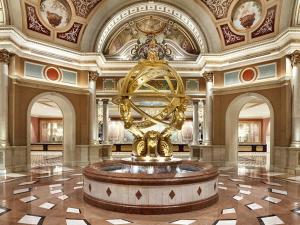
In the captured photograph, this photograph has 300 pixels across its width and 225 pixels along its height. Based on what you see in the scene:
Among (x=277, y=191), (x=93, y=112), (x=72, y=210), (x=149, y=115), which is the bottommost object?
(x=277, y=191)

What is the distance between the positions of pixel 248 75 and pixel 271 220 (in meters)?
9.19

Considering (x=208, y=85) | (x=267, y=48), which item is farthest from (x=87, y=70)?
(x=267, y=48)

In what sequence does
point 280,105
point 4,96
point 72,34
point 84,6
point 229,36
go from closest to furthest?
point 4,96, point 280,105, point 84,6, point 72,34, point 229,36

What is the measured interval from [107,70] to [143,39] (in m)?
2.80

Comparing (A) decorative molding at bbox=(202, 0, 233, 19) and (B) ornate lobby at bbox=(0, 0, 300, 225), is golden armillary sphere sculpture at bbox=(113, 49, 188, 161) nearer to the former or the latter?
(B) ornate lobby at bbox=(0, 0, 300, 225)

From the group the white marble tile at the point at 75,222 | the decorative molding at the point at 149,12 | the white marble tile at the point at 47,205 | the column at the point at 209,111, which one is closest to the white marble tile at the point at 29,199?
the white marble tile at the point at 47,205

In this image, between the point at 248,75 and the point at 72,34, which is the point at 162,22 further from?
the point at 248,75

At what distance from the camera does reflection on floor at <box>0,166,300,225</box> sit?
495 cm

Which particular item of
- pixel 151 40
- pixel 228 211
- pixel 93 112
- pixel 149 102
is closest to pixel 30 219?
pixel 228 211

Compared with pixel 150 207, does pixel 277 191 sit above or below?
below

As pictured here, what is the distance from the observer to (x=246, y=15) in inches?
515

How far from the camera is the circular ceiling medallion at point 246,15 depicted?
12648 millimetres

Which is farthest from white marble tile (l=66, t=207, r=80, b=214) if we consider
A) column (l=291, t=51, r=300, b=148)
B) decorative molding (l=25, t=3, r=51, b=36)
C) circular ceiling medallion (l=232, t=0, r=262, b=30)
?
circular ceiling medallion (l=232, t=0, r=262, b=30)

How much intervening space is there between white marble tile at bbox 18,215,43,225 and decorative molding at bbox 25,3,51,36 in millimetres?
9325
